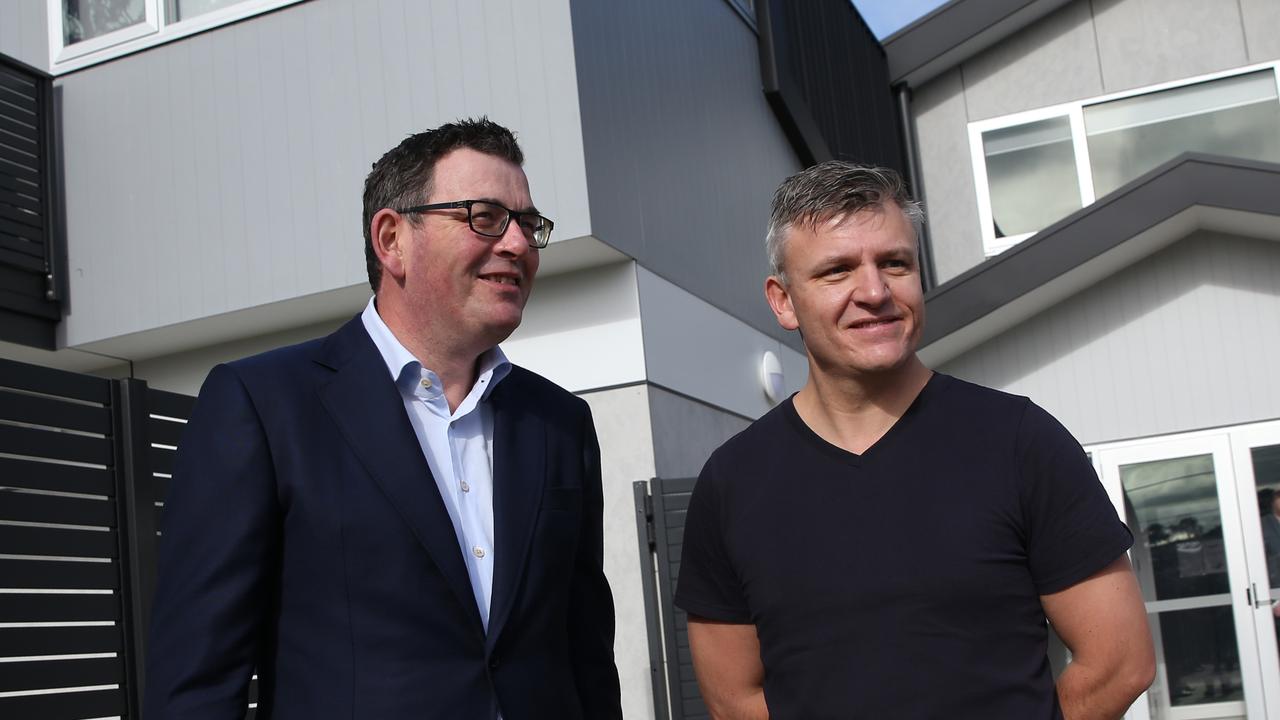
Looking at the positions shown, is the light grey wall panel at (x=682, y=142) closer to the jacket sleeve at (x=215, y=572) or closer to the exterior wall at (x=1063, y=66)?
the exterior wall at (x=1063, y=66)

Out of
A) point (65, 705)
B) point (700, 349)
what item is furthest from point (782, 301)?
point (700, 349)

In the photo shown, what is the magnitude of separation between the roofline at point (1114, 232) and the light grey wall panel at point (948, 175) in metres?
2.12

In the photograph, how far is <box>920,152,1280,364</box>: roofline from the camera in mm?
8922

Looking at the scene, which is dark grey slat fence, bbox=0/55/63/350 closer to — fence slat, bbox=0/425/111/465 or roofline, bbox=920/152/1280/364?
fence slat, bbox=0/425/111/465

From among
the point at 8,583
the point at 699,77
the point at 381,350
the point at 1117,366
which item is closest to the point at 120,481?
the point at 8,583

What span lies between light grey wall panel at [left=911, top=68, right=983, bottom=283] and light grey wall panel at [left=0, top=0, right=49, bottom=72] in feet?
25.6

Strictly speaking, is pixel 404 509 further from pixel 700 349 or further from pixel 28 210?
pixel 28 210

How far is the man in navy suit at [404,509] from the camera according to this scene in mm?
2217

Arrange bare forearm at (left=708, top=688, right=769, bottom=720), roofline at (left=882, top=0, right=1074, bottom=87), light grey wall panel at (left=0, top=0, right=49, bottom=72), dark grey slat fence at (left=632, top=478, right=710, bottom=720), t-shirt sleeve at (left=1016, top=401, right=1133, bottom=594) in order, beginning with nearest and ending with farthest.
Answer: t-shirt sleeve at (left=1016, top=401, right=1133, bottom=594) → bare forearm at (left=708, top=688, right=769, bottom=720) → dark grey slat fence at (left=632, top=478, right=710, bottom=720) → light grey wall panel at (left=0, top=0, right=49, bottom=72) → roofline at (left=882, top=0, right=1074, bottom=87)

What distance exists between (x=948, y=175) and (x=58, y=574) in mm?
9987

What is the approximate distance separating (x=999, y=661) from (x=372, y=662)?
1.09m

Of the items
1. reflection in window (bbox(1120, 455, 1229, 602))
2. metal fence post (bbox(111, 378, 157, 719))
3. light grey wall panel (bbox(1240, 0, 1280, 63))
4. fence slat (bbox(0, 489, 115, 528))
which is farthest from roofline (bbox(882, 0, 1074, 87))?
fence slat (bbox(0, 489, 115, 528))

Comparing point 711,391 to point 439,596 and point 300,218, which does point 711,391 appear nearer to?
point 300,218

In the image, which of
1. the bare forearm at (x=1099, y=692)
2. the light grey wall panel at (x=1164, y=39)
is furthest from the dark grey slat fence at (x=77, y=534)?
the light grey wall panel at (x=1164, y=39)
